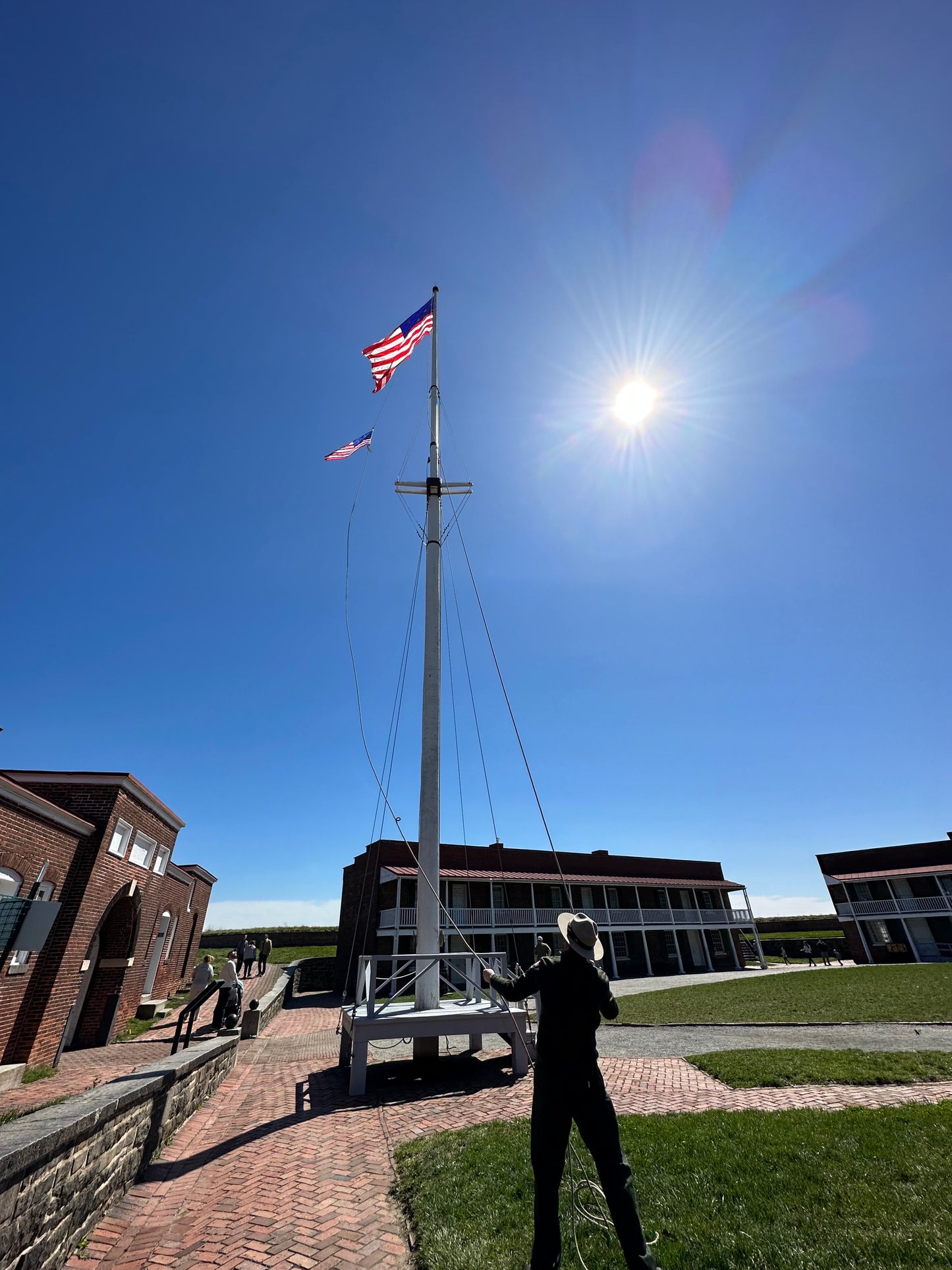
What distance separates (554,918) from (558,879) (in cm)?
299

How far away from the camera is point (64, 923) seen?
11.6 meters

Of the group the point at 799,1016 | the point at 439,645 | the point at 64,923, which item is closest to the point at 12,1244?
the point at 439,645

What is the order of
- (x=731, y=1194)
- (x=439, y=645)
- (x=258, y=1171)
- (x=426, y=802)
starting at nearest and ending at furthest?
(x=731, y=1194) < (x=258, y=1171) < (x=426, y=802) < (x=439, y=645)

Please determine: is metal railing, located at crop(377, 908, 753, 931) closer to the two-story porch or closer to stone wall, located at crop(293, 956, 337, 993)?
the two-story porch

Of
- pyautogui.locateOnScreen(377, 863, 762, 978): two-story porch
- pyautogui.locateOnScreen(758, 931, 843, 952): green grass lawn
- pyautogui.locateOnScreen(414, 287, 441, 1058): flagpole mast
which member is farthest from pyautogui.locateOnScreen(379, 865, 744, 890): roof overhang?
pyautogui.locateOnScreen(414, 287, 441, 1058): flagpole mast

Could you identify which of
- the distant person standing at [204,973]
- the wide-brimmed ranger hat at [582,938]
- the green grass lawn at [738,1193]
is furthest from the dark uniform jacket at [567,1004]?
the distant person standing at [204,973]

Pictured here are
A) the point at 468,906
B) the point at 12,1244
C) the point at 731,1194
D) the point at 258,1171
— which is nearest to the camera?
the point at 12,1244

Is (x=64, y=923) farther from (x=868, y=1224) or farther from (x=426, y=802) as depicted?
(x=868, y=1224)

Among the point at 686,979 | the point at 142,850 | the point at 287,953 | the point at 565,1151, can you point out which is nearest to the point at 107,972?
the point at 142,850

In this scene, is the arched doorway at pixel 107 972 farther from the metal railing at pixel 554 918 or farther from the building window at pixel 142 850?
the metal railing at pixel 554 918

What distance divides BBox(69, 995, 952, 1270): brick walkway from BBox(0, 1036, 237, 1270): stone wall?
23 cm

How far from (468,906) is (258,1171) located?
882 inches

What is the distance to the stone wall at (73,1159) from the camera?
3205mm

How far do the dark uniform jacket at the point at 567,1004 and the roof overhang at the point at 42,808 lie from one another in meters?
9.99
